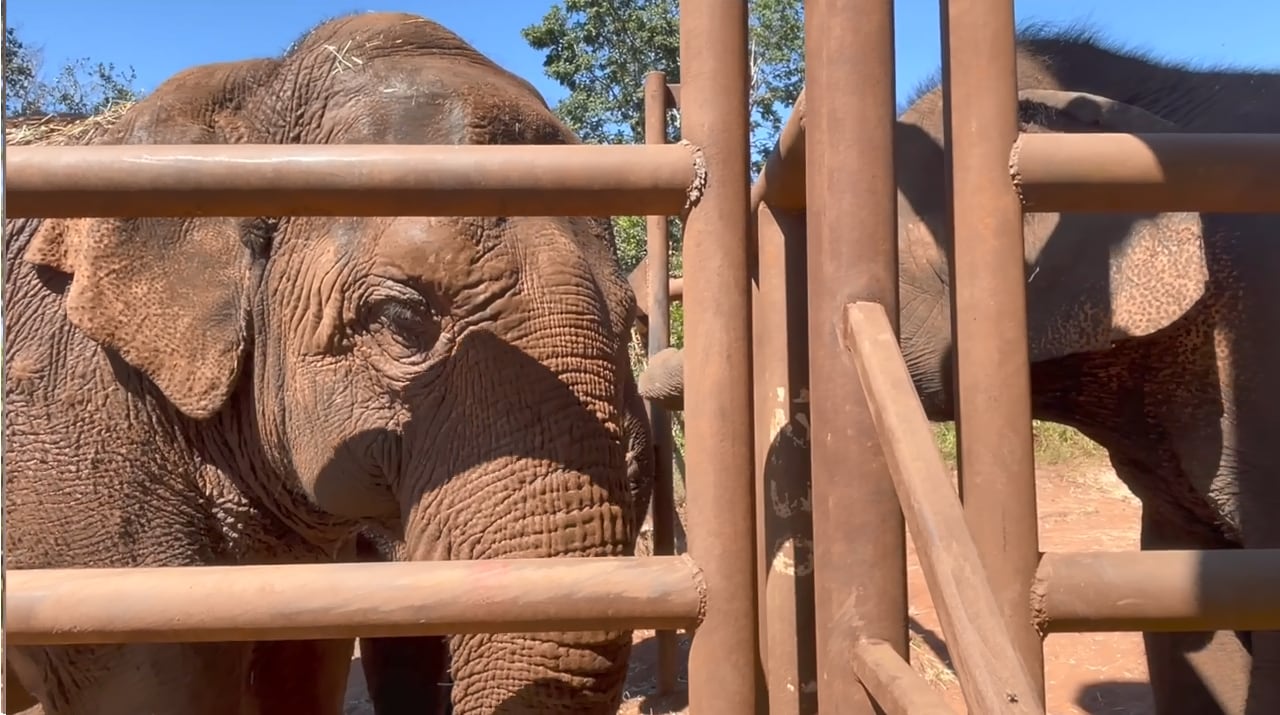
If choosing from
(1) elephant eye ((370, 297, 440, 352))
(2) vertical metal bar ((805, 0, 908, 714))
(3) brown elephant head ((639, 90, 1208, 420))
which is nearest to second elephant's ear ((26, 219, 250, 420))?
(1) elephant eye ((370, 297, 440, 352))

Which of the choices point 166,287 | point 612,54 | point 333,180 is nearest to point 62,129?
point 166,287

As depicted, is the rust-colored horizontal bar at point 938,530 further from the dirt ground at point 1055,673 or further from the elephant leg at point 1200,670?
the dirt ground at point 1055,673

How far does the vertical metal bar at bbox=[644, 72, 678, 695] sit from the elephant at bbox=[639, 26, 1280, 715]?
82 cm

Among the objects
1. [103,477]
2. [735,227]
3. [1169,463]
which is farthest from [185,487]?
[1169,463]

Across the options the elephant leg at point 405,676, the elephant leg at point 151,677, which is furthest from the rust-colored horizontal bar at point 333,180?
the elephant leg at point 405,676

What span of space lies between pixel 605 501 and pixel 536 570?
82cm

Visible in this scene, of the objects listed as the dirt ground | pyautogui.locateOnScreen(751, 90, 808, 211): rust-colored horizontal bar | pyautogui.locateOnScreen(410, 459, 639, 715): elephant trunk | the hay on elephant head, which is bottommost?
the dirt ground

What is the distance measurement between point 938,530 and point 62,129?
10.6 feet

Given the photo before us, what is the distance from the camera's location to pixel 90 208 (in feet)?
3.51

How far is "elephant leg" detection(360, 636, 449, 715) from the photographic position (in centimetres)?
377

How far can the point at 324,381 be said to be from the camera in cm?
224

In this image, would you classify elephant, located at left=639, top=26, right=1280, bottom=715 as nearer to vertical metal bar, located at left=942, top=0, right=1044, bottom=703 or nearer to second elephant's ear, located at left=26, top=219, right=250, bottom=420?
second elephant's ear, located at left=26, top=219, right=250, bottom=420

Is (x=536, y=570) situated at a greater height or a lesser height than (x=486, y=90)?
lesser

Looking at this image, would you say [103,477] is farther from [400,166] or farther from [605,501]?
[400,166]
